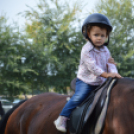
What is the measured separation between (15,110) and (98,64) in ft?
6.07

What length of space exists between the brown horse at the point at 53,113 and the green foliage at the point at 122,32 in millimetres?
10023

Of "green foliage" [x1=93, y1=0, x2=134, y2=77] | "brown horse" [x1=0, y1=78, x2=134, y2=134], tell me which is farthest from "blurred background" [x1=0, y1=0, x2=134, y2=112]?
"brown horse" [x1=0, y1=78, x2=134, y2=134]

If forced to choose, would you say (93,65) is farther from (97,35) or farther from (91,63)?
(97,35)

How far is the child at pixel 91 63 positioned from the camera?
7.43 ft

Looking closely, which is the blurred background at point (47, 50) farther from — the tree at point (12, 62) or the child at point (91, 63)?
the child at point (91, 63)

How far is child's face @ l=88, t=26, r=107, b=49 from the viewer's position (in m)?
2.29

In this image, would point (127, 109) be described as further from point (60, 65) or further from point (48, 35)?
point (48, 35)

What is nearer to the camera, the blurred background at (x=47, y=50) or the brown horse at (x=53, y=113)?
the brown horse at (x=53, y=113)

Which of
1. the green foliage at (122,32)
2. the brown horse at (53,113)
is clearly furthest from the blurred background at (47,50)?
the brown horse at (53,113)

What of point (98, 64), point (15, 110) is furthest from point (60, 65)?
point (98, 64)

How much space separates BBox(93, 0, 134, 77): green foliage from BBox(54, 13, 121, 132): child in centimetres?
1060

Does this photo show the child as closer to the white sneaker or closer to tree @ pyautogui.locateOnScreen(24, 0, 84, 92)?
the white sneaker

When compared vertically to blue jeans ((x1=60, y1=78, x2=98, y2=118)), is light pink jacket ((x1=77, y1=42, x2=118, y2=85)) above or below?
above

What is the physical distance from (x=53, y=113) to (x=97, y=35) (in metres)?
1.16
